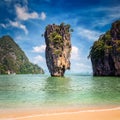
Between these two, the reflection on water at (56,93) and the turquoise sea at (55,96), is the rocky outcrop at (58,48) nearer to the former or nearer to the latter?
the reflection on water at (56,93)

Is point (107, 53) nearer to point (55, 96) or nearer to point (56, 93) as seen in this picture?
point (56, 93)

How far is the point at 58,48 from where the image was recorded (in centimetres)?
5366

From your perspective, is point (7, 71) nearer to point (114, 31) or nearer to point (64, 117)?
point (114, 31)

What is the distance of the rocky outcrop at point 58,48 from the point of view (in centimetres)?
5334

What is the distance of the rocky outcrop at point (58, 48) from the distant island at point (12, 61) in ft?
233

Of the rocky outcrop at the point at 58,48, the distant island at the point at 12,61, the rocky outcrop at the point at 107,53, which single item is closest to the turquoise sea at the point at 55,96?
the rocky outcrop at the point at 58,48

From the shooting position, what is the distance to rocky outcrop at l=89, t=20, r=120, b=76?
53656mm

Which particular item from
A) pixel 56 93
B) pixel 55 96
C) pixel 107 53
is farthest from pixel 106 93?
pixel 107 53

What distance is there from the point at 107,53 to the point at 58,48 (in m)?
11.4

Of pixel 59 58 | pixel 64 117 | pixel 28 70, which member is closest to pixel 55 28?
pixel 59 58

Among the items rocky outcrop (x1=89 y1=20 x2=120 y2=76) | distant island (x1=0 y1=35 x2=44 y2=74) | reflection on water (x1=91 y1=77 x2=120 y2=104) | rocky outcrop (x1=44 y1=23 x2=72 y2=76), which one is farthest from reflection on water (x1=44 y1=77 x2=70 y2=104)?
distant island (x1=0 y1=35 x2=44 y2=74)

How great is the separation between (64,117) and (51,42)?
47.9 m

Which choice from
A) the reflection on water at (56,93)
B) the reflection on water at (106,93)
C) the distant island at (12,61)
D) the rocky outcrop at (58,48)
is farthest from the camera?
the distant island at (12,61)

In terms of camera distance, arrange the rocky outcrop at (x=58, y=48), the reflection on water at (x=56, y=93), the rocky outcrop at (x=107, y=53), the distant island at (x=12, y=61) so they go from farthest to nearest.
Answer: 1. the distant island at (x=12, y=61)
2. the rocky outcrop at (x=107, y=53)
3. the rocky outcrop at (x=58, y=48)
4. the reflection on water at (x=56, y=93)
